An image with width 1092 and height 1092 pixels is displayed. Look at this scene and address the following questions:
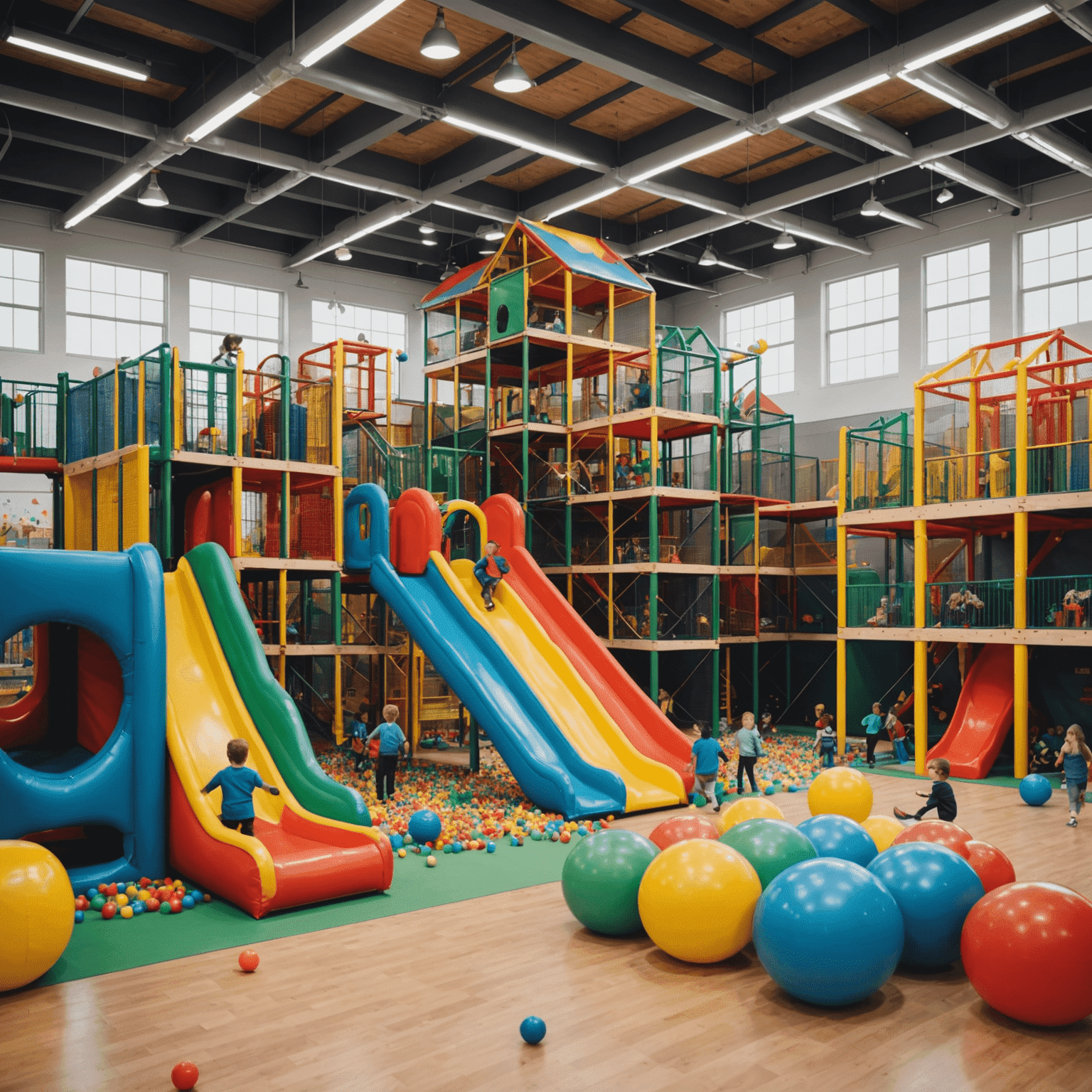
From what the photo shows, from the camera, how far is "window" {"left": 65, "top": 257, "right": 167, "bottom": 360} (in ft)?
70.8

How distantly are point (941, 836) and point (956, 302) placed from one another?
671 inches

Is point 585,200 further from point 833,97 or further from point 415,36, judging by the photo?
point 833,97

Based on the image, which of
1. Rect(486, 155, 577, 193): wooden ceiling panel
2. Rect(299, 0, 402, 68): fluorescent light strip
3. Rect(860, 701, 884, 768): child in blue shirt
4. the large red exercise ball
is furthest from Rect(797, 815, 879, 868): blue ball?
Rect(486, 155, 577, 193): wooden ceiling panel

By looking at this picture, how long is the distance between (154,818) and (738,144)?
1576 centimetres

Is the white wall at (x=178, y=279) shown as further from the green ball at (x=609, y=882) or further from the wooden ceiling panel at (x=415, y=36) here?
the green ball at (x=609, y=882)

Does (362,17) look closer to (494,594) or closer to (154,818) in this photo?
(494,594)

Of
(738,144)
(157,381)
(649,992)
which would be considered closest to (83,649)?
(157,381)

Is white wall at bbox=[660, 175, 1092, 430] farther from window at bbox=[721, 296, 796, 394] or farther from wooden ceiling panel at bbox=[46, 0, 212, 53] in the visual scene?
wooden ceiling panel at bbox=[46, 0, 212, 53]

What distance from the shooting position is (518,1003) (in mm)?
6219

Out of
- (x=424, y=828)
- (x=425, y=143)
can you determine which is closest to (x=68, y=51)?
(x=425, y=143)

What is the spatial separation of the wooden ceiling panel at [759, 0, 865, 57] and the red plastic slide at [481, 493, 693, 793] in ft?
25.3

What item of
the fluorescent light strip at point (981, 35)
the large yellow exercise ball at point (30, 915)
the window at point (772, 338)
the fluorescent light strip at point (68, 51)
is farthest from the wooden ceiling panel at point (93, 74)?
the window at point (772, 338)

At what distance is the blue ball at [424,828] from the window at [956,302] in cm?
1630

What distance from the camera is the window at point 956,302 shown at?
21266mm
